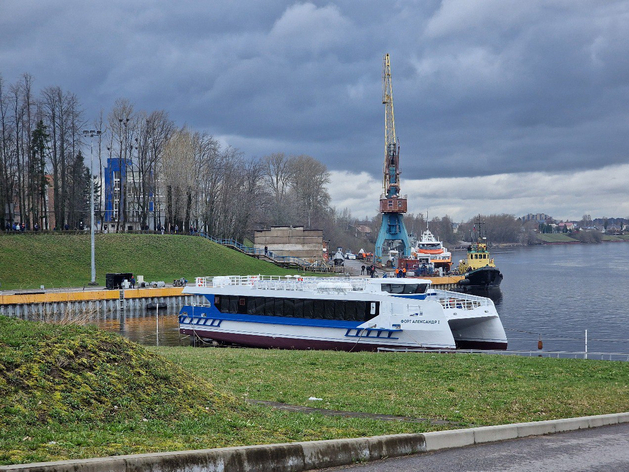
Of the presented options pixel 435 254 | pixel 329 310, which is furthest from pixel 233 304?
pixel 435 254

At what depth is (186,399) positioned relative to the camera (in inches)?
421

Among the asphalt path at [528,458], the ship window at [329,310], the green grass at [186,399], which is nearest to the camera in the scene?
the green grass at [186,399]

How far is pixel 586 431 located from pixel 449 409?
2.46 m

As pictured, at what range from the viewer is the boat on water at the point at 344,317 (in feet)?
104

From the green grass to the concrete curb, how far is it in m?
0.47

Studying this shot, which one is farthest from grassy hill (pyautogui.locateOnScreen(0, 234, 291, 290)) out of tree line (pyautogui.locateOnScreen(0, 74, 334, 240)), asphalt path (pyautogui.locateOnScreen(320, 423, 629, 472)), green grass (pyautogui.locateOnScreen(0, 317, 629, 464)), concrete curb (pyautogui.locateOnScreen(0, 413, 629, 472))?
asphalt path (pyautogui.locateOnScreen(320, 423, 629, 472))

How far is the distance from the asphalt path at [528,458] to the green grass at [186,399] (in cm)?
96

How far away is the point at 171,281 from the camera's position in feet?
214

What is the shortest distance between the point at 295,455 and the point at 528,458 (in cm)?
337

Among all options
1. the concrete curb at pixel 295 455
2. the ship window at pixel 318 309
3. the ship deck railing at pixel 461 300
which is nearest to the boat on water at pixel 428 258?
the ship deck railing at pixel 461 300

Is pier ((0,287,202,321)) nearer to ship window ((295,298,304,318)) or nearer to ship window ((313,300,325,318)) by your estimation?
ship window ((295,298,304,318))

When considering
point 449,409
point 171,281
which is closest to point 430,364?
point 449,409

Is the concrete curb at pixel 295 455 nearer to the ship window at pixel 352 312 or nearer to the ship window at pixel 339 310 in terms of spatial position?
the ship window at pixel 352 312

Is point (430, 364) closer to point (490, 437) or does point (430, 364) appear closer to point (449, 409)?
point (449, 409)
